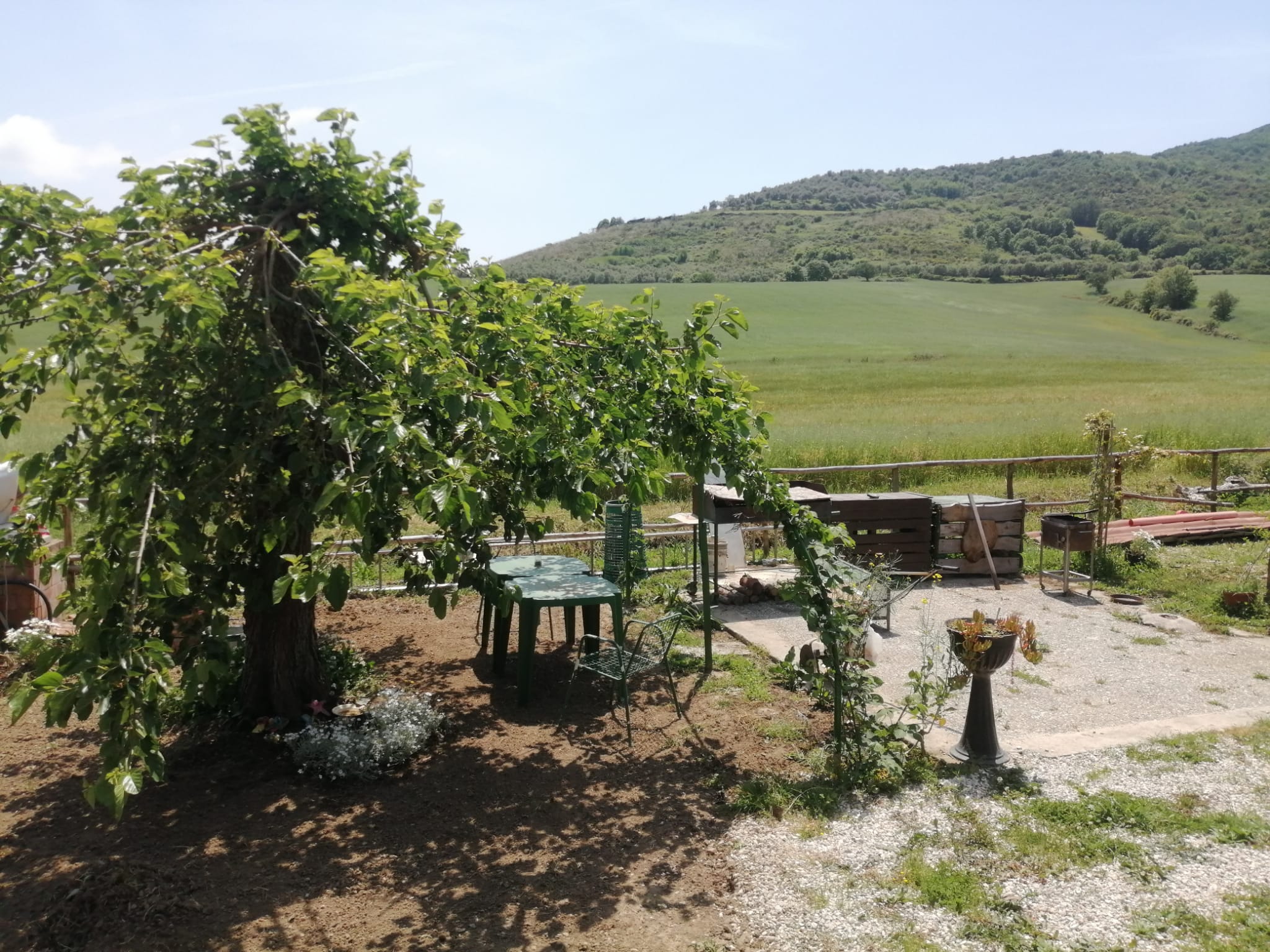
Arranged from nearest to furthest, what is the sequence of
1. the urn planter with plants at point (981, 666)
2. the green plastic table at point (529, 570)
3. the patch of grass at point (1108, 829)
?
the patch of grass at point (1108, 829) → the urn planter with plants at point (981, 666) → the green plastic table at point (529, 570)

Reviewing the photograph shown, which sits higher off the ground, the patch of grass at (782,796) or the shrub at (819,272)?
the shrub at (819,272)

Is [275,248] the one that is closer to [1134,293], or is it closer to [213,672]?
[213,672]

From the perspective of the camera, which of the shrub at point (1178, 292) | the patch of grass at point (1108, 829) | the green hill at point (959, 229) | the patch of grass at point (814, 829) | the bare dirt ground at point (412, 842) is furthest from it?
the green hill at point (959, 229)

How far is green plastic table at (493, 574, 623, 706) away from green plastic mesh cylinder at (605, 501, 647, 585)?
67.4 inches

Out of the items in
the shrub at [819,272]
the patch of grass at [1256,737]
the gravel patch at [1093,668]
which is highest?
the shrub at [819,272]

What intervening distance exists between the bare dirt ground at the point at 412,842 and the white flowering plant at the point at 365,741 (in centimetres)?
10

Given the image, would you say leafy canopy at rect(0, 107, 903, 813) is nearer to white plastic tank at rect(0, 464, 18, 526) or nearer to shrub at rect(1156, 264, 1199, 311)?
white plastic tank at rect(0, 464, 18, 526)

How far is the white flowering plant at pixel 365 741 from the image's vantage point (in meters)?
5.48

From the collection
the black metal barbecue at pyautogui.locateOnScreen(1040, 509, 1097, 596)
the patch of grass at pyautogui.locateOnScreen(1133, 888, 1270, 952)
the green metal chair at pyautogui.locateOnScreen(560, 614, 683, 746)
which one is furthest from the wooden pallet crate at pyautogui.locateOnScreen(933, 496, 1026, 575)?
the patch of grass at pyautogui.locateOnScreen(1133, 888, 1270, 952)

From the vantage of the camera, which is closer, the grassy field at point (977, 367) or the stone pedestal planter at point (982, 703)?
the stone pedestal planter at point (982, 703)

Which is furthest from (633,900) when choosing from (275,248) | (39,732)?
(39,732)

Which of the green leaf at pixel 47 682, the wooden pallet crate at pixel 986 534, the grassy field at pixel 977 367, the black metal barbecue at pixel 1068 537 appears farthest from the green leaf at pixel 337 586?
the grassy field at pixel 977 367

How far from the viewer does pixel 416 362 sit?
3604 millimetres

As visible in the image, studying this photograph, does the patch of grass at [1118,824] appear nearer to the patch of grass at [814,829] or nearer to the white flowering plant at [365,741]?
the patch of grass at [814,829]
